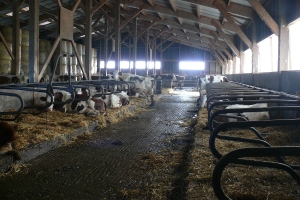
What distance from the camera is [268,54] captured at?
11484 millimetres

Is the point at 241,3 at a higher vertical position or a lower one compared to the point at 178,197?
higher

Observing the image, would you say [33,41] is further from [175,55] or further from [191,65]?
[191,65]

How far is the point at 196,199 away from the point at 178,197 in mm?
332

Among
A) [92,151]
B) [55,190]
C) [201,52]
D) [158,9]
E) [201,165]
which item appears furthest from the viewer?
[201,52]

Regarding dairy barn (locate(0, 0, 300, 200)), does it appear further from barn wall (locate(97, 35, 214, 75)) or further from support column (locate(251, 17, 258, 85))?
barn wall (locate(97, 35, 214, 75))

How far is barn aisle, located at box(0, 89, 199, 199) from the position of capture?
3.29 meters

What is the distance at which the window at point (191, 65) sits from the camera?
3487cm

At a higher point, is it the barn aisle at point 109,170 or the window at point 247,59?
the window at point 247,59

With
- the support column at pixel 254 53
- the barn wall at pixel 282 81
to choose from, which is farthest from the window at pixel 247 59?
the barn wall at pixel 282 81

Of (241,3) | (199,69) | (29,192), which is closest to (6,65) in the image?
(241,3)

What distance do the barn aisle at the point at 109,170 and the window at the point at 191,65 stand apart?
95.9 ft

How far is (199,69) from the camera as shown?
3494 centimetres

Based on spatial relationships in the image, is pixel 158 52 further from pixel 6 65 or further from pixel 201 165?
pixel 201 165

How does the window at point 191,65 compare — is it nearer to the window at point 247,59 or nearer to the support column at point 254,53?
the window at point 247,59
